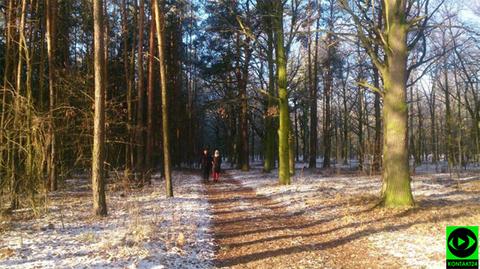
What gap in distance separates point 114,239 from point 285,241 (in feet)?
10.9

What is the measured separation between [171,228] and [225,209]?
382cm

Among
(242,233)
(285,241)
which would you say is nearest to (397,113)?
(285,241)

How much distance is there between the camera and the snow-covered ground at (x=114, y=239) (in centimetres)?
714

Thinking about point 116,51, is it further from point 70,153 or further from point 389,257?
point 389,257

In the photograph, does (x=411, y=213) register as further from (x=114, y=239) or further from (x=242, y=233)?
(x=114, y=239)

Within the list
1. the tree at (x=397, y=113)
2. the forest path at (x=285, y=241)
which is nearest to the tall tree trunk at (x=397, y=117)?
the tree at (x=397, y=113)

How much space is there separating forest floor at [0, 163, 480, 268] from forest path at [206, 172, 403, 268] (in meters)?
0.02

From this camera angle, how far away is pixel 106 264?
22.6 feet

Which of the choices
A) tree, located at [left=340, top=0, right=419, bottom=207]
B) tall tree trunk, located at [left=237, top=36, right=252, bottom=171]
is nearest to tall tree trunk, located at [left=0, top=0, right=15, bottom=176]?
tree, located at [left=340, top=0, right=419, bottom=207]

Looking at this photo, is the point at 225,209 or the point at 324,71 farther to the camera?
the point at 324,71

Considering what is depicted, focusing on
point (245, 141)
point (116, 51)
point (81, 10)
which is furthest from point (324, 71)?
point (81, 10)

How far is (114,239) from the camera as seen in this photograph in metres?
8.53

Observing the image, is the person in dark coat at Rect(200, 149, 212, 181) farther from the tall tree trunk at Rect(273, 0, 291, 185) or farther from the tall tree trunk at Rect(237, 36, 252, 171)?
the tall tree trunk at Rect(237, 36, 252, 171)

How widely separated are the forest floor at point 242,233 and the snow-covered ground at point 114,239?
0.02 meters
